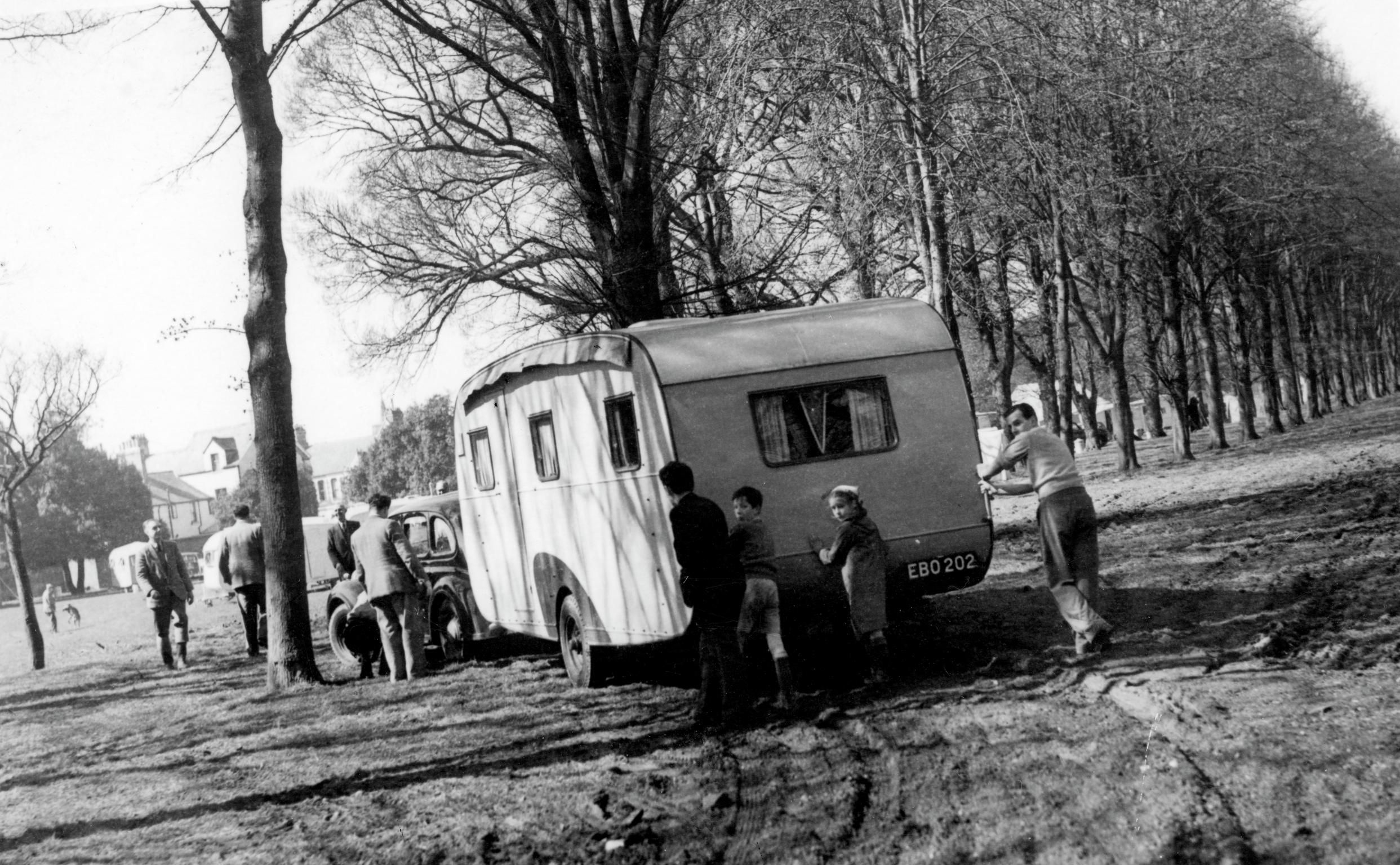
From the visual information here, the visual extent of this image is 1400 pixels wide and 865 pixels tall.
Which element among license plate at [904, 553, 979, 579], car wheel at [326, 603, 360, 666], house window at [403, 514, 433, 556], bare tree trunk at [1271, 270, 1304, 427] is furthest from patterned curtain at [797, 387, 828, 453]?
bare tree trunk at [1271, 270, 1304, 427]

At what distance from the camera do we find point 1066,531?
9.79 meters

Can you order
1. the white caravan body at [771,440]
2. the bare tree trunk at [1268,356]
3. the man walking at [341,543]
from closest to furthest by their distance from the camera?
the white caravan body at [771,440], the man walking at [341,543], the bare tree trunk at [1268,356]

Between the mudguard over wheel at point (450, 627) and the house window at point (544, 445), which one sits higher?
the house window at point (544, 445)

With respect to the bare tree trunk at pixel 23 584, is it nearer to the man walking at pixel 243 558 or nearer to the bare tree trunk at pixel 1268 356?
the man walking at pixel 243 558

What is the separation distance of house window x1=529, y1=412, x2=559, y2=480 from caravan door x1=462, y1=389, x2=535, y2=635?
0.64 metres

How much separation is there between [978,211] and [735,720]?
10.5m

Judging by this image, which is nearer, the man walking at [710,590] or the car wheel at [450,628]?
the man walking at [710,590]

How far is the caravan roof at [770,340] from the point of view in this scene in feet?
34.3

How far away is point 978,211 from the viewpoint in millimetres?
18016

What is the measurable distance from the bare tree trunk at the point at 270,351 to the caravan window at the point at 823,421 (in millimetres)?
5611

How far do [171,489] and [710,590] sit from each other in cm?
10275

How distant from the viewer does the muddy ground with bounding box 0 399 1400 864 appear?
590 cm

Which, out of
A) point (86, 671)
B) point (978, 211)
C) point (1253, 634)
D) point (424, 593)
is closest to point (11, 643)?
point (86, 671)

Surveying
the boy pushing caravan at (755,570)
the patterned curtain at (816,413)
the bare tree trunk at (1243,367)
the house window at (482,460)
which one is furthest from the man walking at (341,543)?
the bare tree trunk at (1243,367)
